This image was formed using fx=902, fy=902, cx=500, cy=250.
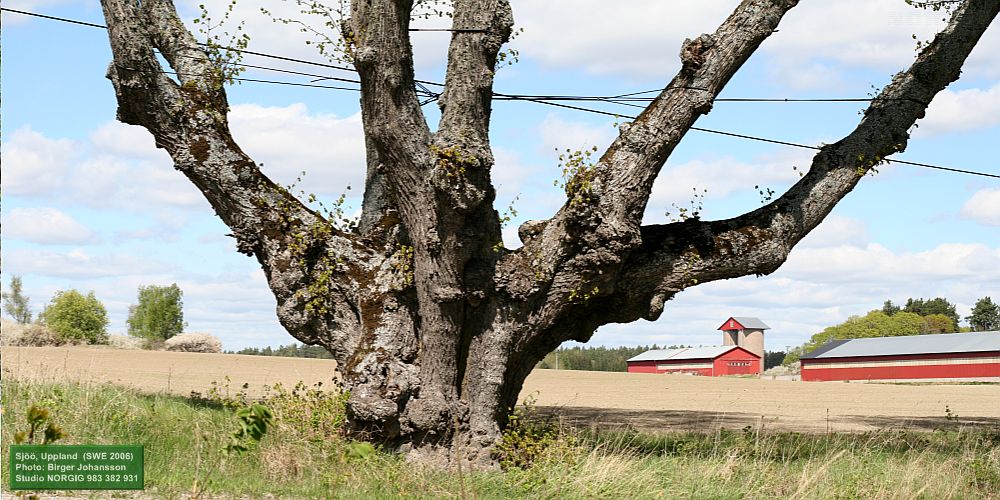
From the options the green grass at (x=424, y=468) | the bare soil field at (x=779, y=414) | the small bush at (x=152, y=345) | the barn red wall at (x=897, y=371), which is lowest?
the barn red wall at (x=897, y=371)

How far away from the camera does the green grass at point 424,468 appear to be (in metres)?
9.21

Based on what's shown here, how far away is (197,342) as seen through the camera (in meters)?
66.4

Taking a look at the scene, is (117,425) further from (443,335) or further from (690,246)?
(690,246)

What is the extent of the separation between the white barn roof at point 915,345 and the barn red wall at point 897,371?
1.28 ft

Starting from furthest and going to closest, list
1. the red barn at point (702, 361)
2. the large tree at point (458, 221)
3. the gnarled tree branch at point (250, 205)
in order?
the red barn at point (702, 361), the gnarled tree branch at point (250, 205), the large tree at point (458, 221)

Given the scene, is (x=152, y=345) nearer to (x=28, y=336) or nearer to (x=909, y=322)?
(x=28, y=336)

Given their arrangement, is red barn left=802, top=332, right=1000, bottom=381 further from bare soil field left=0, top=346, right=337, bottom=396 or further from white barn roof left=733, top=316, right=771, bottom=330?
bare soil field left=0, top=346, right=337, bottom=396

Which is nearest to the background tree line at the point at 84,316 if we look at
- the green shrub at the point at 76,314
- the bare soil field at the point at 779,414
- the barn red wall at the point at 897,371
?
the green shrub at the point at 76,314

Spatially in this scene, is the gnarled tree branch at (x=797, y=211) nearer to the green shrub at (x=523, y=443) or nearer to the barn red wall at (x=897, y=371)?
the green shrub at (x=523, y=443)

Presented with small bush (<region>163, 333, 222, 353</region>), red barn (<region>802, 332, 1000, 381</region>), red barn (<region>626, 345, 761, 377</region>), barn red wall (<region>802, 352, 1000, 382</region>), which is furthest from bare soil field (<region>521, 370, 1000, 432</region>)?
red barn (<region>626, 345, 761, 377</region>)

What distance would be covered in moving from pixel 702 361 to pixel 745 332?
5.66 m

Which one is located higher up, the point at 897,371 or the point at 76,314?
the point at 76,314

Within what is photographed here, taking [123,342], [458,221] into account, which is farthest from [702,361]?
[458,221]

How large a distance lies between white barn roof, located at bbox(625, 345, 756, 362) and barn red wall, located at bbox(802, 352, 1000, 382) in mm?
12362
